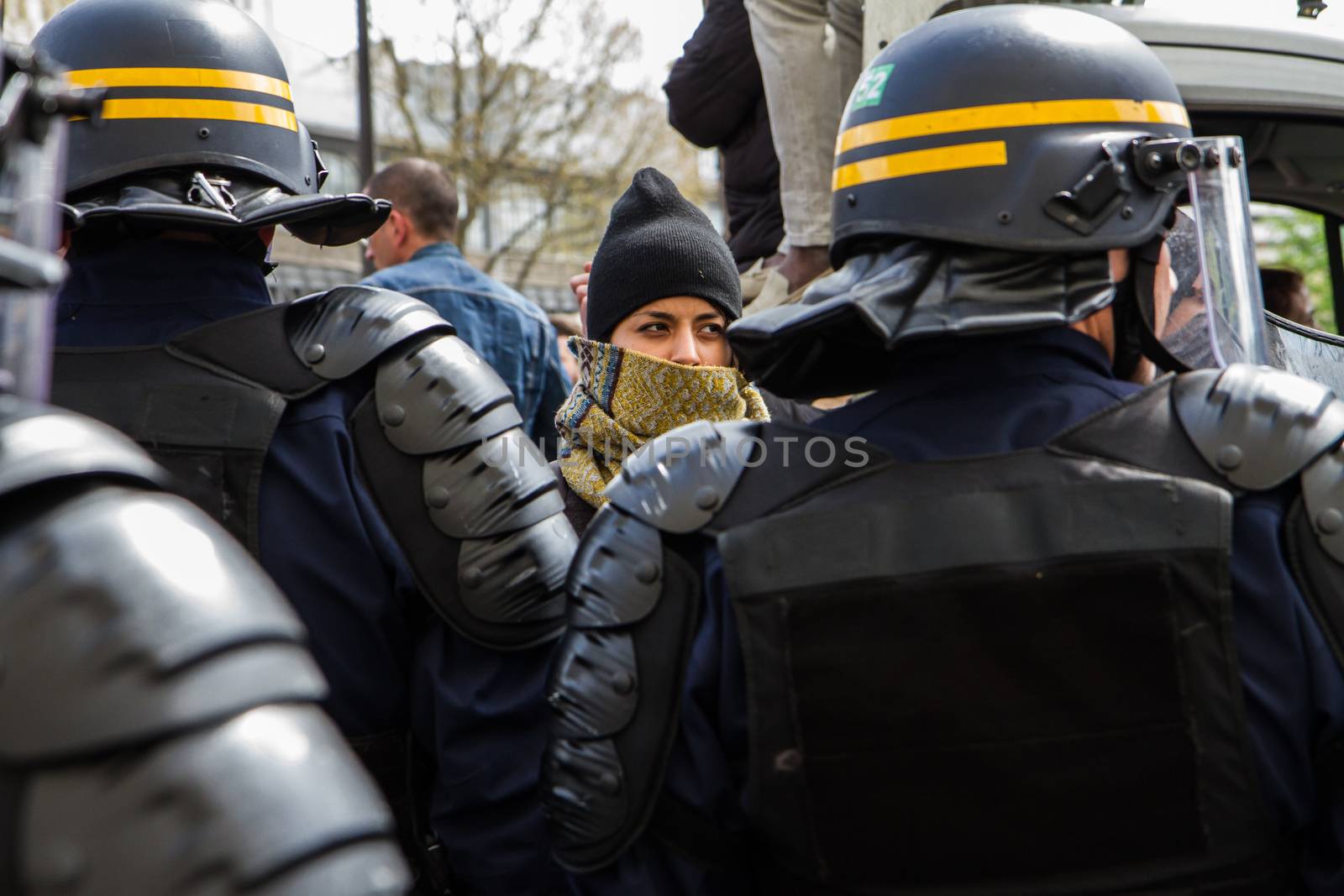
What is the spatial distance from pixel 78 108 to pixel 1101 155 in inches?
52.3

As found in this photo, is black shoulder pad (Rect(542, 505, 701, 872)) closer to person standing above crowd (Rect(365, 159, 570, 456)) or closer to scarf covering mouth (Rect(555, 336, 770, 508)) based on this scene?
scarf covering mouth (Rect(555, 336, 770, 508))

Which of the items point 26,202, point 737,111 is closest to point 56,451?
point 26,202

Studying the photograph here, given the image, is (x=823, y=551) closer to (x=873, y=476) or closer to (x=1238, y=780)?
(x=873, y=476)

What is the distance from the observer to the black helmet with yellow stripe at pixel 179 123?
2.30 meters

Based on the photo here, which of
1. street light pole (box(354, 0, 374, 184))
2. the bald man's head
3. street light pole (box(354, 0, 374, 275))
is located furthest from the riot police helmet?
street light pole (box(354, 0, 374, 184))

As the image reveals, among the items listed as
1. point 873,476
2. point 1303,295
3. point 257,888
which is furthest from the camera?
point 1303,295

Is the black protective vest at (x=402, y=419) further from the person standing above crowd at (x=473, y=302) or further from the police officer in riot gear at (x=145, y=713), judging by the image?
the person standing above crowd at (x=473, y=302)

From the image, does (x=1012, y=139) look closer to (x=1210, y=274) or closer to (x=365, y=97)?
(x=1210, y=274)

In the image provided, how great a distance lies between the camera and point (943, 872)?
170cm

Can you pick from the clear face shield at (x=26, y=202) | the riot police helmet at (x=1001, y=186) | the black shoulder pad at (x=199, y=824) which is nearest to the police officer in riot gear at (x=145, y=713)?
the black shoulder pad at (x=199, y=824)

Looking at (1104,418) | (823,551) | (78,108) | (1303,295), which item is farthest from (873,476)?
(1303,295)

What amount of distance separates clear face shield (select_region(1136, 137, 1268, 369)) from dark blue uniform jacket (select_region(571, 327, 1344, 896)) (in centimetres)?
→ 18

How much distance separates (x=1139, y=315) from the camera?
79.7 inches

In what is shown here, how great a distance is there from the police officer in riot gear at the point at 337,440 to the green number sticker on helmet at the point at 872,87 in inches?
27.8
